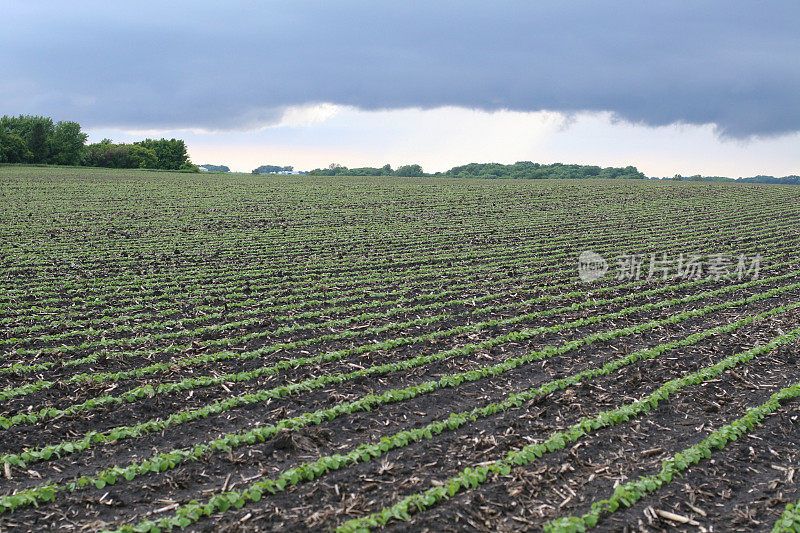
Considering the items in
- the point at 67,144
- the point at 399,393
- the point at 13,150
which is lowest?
the point at 399,393

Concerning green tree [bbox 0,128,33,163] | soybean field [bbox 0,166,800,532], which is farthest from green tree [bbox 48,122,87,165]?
soybean field [bbox 0,166,800,532]

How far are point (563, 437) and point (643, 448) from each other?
87 cm

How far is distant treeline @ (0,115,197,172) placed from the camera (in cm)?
8650

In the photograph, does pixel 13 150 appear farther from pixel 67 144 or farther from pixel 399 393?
pixel 399 393

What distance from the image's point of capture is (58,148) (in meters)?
95.2

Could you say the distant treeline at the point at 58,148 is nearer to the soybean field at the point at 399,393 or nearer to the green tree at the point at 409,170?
the green tree at the point at 409,170

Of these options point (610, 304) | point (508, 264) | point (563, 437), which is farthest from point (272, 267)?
point (563, 437)

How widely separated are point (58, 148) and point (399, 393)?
342 ft

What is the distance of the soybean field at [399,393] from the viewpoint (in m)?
5.79

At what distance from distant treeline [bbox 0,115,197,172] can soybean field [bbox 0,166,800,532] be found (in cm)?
8146

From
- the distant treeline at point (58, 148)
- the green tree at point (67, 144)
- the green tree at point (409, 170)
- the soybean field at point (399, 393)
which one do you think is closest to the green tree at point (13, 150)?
the distant treeline at point (58, 148)

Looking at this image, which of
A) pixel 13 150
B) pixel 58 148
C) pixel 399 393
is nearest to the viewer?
pixel 399 393

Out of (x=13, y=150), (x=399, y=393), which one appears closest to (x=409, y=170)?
(x=13, y=150)

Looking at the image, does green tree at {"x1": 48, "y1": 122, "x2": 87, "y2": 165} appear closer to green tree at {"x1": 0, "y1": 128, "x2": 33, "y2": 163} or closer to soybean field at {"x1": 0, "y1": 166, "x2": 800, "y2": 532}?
green tree at {"x1": 0, "y1": 128, "x2": 33, "y2": 163}
